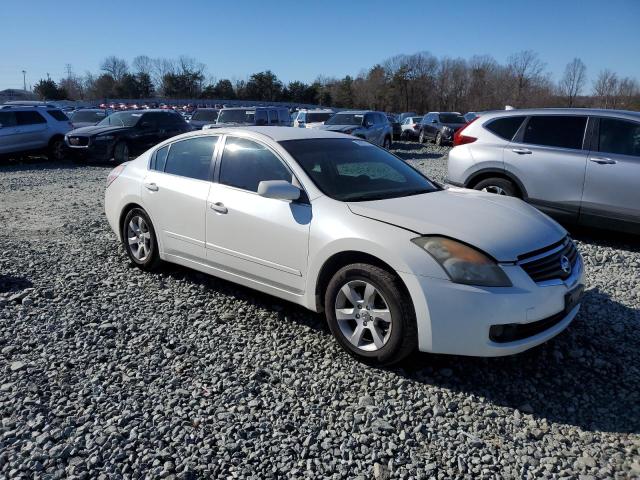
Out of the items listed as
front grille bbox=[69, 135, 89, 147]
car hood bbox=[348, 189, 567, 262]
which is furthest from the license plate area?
front grille bbox=[69, 135, 89, 147]

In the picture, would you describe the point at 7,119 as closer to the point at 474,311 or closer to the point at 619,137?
the point at 619,137

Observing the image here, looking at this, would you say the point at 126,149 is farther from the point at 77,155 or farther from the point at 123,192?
the point at 123,192

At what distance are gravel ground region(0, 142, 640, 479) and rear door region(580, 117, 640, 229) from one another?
5.14ft

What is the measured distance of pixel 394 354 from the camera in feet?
10.9

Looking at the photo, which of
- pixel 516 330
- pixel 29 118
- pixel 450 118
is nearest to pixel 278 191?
pixel 516 330

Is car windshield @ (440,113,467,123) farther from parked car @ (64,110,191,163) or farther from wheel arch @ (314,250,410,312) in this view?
wheel arch @ (314,250,410,312)

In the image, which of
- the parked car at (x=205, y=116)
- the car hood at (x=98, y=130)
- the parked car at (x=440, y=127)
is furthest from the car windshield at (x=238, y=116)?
the parked car at (x=440, y=127)

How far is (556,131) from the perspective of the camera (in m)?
6.84

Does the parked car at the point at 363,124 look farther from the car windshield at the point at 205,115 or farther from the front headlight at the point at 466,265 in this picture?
the front headlight at the point at 466,265

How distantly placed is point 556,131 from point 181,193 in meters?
5.01

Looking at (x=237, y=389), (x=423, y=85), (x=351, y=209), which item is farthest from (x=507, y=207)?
(x=423, y=85)

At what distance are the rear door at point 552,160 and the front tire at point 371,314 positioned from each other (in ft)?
14.1

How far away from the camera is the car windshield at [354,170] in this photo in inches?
157

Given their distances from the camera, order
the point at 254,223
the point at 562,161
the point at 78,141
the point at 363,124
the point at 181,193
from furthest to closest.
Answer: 1. the point at 363,124
2. the point at 78,141
3. the point at 562,161
4. the point at 181,193
5. the point at 254,223
